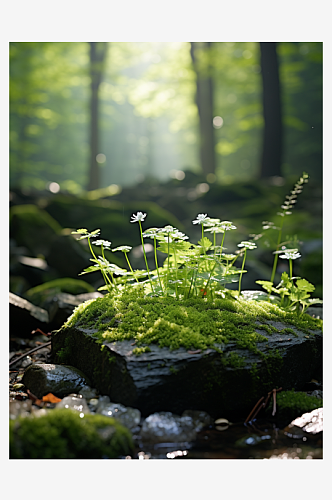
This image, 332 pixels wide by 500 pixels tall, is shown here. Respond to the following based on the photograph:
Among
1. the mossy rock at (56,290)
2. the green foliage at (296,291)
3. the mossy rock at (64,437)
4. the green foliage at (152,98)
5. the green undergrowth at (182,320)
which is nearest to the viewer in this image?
the mossy rock at (64,437)

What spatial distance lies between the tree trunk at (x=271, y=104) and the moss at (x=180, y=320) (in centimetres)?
871

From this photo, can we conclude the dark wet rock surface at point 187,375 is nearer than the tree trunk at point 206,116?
Yes

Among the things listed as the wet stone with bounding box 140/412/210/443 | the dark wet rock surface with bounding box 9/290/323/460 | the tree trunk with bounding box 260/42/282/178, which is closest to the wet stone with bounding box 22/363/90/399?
the dark wet rock surface with bounding box 9/290/323/460

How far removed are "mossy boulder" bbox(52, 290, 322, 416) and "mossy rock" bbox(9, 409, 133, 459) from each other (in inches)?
13.6

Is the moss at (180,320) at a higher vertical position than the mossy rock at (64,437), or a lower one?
higher

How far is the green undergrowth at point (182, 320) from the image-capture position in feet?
7.70

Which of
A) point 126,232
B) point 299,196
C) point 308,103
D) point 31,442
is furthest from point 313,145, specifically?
point 31,442

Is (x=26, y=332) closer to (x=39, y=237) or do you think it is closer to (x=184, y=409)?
(x=184, y=409)

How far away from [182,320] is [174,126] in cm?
2246

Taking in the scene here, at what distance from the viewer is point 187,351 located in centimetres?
222

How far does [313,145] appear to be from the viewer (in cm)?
1844

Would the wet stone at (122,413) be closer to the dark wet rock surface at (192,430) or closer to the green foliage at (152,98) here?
the dark wet rock surface at (192,430)

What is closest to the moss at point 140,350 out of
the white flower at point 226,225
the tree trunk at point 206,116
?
the white flower at point 226,225

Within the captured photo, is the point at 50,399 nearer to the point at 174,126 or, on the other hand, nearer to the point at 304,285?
the point at 304,285
